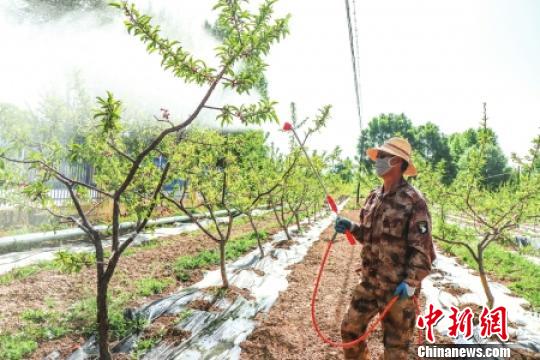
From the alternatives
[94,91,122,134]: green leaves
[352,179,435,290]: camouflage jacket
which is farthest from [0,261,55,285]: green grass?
[352,179,435,290]: camouflage jacket

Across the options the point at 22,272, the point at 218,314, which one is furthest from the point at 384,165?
the point at 22,272

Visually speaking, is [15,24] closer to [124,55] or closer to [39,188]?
[124,55]

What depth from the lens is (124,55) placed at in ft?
93.4

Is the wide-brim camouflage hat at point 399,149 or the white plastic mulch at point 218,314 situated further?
the white plastic mulch at point 218,314

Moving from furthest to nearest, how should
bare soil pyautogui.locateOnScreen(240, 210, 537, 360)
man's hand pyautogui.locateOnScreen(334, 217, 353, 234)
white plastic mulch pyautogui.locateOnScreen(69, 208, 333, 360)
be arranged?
bare soil pyautogui.locateOnScreen(240, 210, 537, 360)
white plastic mulch pyautogui.locateOnScreen(69, 208, 333, 360)
man's hand pyautogui.locateOnScreen(334, 217, 353, 234)

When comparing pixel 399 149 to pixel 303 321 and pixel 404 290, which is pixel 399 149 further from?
pixel 303 321

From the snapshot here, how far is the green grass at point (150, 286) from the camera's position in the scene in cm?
638

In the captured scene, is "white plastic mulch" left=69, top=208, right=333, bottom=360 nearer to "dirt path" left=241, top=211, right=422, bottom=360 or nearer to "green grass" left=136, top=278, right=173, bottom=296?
"dirt path" left=241, top=211, right=422, bottom=360

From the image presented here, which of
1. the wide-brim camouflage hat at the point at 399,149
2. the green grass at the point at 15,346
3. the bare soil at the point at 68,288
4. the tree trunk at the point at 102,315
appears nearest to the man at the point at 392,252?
the wide-brim camouflage hat at the point at 399,149

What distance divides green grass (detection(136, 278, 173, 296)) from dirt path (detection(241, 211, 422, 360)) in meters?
2.16

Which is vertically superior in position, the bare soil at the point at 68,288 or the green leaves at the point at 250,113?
Answer: the green leaves at the point at 250,113

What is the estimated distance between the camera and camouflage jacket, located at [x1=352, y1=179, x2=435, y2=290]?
3180 millimetres

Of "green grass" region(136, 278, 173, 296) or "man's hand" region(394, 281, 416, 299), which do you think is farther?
"green grass" region(136, 278, 173, 296)

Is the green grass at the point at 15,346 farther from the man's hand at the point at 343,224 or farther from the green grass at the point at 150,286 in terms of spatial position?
the man's hand at the point at 343,224
